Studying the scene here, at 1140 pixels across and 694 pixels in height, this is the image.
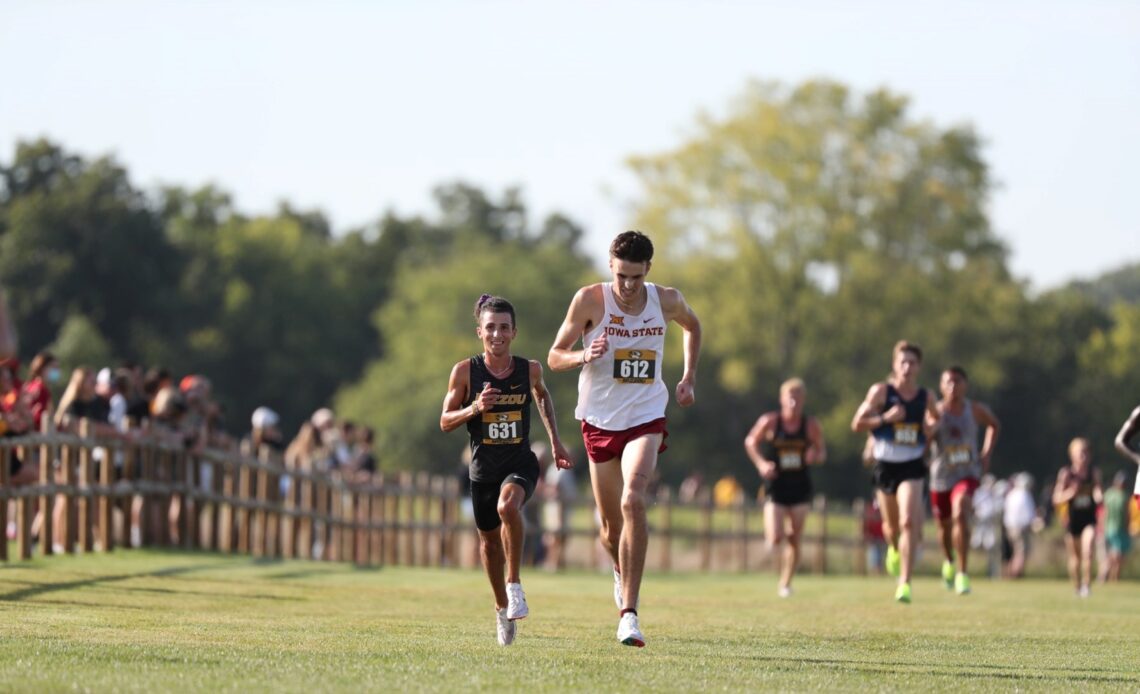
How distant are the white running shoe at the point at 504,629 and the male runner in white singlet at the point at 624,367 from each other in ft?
2.15

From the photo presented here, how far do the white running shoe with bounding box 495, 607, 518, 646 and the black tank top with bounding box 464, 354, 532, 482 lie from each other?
789 mm

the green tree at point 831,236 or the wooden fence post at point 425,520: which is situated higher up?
the green tree at point 831,236

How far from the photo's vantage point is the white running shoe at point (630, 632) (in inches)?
456

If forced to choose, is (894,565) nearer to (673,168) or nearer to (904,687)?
(904,687)

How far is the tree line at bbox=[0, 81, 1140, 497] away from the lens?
6162 cm

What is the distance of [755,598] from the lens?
20.0 meters

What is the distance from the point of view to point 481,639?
12320 mm

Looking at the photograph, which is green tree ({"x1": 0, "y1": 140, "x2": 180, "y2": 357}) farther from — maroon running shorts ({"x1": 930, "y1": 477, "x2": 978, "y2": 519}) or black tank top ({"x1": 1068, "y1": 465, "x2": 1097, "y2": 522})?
maroon running shorts ({"x1": 930, "y1": 477, "x2": 978, "y2": 519})

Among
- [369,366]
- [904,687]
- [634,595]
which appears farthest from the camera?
[369,366]

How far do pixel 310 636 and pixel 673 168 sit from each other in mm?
52083

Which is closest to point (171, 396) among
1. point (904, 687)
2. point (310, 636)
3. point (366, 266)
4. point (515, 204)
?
point (310, 636)

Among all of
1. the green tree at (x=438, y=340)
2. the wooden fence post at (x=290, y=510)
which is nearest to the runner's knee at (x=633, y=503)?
the wooden fence post at (x=290, y=510)

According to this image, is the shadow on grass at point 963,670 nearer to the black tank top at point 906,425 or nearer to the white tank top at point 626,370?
the white tank top at point 626,370

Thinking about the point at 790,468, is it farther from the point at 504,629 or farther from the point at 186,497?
the point at 504,629
